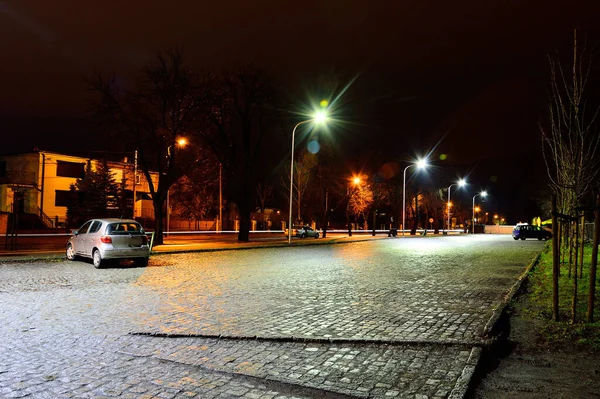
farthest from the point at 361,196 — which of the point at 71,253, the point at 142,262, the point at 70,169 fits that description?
the point at 71,253

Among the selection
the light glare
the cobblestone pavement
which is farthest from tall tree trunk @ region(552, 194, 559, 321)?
the light glare

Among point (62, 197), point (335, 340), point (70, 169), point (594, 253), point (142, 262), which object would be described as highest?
point (70, 169)

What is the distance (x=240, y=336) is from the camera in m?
6.91

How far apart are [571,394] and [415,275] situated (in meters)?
10.3

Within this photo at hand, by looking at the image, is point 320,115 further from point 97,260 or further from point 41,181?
point 41,181

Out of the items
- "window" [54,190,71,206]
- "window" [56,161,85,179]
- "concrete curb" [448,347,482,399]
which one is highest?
"window" [56,161,85,179]

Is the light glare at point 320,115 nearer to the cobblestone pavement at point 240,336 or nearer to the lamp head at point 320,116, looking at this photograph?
the lamp head at point 320,116

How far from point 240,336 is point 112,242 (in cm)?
1111

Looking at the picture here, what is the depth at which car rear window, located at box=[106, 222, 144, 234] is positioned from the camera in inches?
661

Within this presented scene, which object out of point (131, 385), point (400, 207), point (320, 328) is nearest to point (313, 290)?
point (320, 328)

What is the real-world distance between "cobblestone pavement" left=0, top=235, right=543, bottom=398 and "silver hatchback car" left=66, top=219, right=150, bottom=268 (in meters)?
3.01

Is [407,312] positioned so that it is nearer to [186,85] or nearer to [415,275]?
[415,275]

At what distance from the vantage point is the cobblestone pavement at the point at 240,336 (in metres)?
5.04

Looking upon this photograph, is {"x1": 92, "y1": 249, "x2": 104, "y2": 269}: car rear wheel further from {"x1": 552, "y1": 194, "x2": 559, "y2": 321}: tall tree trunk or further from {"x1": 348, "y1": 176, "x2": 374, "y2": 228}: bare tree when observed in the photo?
{"x1": 348, "y1": 176, "x2": 374, "y2": 228}: bare tree
